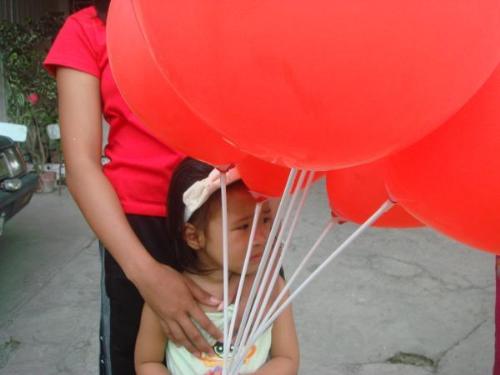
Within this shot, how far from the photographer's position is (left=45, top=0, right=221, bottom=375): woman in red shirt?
47.2 inches

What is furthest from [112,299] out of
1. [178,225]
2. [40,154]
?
[40,154]

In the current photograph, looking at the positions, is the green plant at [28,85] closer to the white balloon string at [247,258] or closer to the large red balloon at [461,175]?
the white balloon string at [247,258]

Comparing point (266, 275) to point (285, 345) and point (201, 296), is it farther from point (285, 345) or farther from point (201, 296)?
point (285, 345)

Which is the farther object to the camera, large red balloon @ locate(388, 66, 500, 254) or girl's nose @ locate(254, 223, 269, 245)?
girl's nose @ locate(254, 223, 269, 245)

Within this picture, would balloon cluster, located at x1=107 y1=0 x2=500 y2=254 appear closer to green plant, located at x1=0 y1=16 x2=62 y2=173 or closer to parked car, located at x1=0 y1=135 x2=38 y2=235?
parked car, located at x1=0 y1=135 x2=38 y2=235

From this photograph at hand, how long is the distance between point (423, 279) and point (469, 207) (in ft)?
10.9

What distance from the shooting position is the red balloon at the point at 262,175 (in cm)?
117

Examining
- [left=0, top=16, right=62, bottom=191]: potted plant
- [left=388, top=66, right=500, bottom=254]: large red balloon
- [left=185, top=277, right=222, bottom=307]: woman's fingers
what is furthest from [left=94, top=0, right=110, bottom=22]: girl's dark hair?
[left=0, top=16, right=62, bottom=191]: potted plant

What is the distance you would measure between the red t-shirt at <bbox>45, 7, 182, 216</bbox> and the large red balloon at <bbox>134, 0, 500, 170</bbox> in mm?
465

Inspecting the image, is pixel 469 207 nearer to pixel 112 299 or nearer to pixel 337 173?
pixel 337 173

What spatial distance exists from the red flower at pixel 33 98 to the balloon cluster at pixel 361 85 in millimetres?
5561

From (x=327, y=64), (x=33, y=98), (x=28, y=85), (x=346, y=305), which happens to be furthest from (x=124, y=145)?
(x=28, y=85)

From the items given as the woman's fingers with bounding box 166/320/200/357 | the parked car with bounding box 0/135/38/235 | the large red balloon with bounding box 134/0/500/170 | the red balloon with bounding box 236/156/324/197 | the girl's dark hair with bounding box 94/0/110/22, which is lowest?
the parked car with bounding box 0/135/38/235

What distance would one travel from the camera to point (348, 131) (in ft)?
2.57
